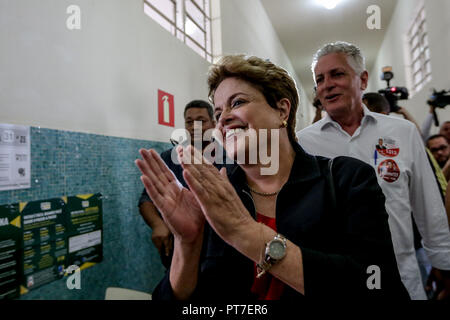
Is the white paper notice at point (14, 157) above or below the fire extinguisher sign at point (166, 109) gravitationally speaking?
below

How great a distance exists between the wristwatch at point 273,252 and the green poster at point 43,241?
1.03 metres

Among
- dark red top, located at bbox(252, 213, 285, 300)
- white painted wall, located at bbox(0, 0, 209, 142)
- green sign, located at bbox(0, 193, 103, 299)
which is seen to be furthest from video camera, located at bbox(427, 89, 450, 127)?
green sign, located at bbox(0, 193, 103, 299)

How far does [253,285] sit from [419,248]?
5.61 ft

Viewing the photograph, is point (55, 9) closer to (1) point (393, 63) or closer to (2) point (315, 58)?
(2) point (315, 58)

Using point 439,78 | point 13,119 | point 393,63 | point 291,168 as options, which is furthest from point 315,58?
point 393,63

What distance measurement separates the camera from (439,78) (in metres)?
2.80

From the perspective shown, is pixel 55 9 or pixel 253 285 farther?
pixel 55 9

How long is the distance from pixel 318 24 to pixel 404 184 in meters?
3.75

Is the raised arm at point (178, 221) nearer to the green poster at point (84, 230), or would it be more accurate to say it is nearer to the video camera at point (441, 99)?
the green poster at point (84, 230)

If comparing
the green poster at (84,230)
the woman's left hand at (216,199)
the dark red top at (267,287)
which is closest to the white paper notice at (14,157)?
the green poster at (84,230)

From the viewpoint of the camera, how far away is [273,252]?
1.99 feet

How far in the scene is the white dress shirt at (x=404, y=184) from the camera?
3.74 ft

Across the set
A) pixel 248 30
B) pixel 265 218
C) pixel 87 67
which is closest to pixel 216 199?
pixel 265 218

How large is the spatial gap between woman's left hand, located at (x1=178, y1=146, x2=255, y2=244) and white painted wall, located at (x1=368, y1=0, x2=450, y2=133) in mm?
2923
